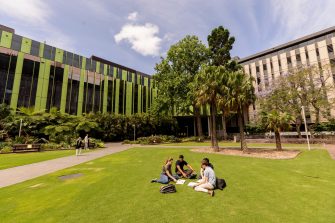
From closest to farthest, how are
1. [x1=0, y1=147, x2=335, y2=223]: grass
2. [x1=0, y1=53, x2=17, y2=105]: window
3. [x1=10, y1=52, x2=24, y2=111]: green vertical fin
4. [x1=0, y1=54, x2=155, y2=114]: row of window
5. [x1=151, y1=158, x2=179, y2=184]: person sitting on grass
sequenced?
1. [x1=0, y1=147, x2=335, y2=223]: grass
2. [x1=151, y1=158, x2=179, y2=184]: person sitting on grass
3. [x1=0, y1=53, x2=17, y2=105]: window
4. [x1=10, y1=52, x2=24, y2=111]: green vertical fin
5. [x1=0, y1=54, x2=155, y2=114]: row of window

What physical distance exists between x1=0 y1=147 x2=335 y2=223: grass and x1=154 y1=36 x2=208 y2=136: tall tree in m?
29.7

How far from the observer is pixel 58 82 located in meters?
39.4

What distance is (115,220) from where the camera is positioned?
5160 mm

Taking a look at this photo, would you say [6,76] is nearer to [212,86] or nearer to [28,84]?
[28,84]

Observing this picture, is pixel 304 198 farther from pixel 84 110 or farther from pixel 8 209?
pixel 84 110

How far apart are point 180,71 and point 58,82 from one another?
26.6 metres

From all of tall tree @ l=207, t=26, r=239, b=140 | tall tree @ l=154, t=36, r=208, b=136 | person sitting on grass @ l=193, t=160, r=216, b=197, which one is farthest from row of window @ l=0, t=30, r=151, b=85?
person sitting on grass @ l=193, t=160, r=216, b=197

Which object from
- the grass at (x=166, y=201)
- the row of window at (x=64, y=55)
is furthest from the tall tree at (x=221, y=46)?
the grass at (x=166, y=201)

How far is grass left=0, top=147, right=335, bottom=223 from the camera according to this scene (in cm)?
531

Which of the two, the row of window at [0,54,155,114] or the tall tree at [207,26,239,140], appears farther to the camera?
the tall tree at [207,26,239,140]

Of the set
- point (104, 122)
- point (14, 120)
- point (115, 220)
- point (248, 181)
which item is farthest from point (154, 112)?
point (115, 220)

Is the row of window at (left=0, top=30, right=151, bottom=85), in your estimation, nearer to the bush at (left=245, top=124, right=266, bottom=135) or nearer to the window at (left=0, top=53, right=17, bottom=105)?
the window at (left=0, top=53, right=17, bottom=105)

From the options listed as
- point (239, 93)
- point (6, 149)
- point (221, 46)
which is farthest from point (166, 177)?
point (221, 46)

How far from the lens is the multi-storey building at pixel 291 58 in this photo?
45.0m
